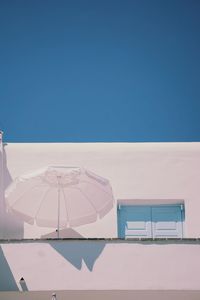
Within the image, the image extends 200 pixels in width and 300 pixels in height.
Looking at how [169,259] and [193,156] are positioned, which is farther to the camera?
[193,156]

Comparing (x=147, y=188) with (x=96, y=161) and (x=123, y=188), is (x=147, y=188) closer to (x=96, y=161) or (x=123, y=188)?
(x=123, y=188)

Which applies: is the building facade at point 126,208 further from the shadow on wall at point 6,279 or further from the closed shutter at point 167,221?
the shadow on wall at point 6,279

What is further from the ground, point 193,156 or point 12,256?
point 193,156

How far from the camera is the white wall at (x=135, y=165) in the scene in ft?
47.3

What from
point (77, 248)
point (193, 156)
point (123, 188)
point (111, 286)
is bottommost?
point (111, 286)

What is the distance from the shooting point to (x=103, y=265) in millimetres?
10258

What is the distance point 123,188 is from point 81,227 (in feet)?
5.57

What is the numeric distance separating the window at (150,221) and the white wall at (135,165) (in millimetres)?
260

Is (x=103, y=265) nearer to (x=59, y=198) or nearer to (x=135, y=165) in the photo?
(x=59, y=198)

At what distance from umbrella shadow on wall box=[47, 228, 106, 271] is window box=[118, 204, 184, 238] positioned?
3974mm

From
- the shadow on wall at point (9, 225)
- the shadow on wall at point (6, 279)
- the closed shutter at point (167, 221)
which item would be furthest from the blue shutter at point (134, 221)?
the shadow on wall at point (6, 279)

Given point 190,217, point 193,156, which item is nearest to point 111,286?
point 190,217

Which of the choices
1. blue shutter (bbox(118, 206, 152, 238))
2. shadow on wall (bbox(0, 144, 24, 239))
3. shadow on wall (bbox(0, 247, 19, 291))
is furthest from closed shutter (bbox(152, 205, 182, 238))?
shadow on wall (bbox(0, 247, 19, 291))

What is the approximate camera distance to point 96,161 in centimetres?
1473
